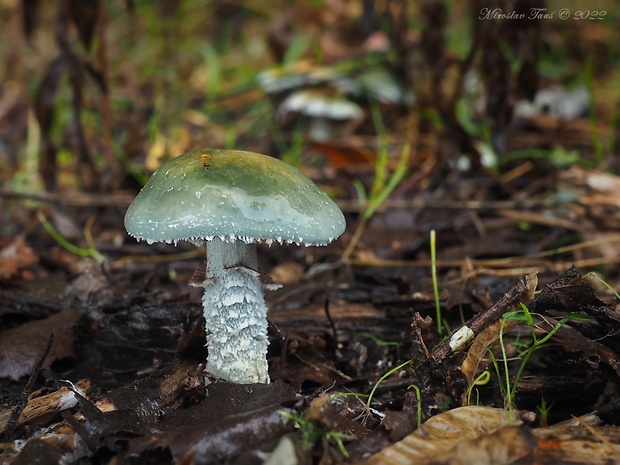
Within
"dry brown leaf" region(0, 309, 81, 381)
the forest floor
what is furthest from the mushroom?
"dry brown leaf" region(0, 309, 81, 381)

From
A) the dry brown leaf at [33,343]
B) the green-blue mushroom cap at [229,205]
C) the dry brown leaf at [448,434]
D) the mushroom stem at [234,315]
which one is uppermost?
the green-blue mushroom cap at [229,205]

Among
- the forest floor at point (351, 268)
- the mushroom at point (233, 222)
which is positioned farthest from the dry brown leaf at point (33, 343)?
the mushroom at point (233, 222)

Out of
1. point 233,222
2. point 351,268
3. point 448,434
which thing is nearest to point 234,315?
point 233,222

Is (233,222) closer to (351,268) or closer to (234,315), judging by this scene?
(234,315)

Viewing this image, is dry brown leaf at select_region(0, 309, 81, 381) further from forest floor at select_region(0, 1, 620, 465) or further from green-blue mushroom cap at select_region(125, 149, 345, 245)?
green-blue mushroom cap at select_region(125, 149, 345, 245)

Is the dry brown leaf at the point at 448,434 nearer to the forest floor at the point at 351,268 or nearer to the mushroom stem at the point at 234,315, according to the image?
the forest floor at the point at 351,268

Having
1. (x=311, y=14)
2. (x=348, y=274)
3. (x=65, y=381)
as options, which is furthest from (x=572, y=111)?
(x=65, y=381)

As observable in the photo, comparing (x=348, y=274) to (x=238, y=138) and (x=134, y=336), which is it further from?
(x=238, y=138)
